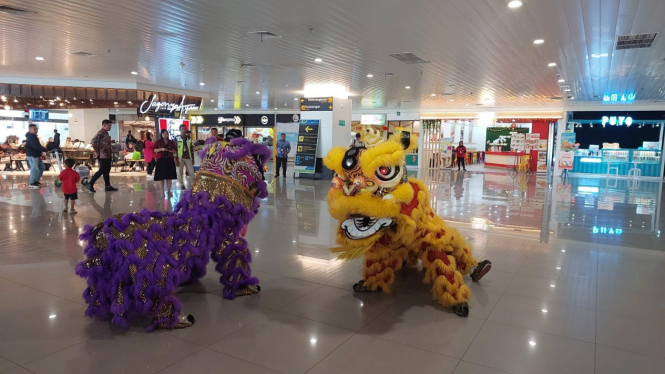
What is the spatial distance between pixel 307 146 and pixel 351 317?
1105 cm

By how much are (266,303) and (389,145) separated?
147cm

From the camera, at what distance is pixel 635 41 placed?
7531mm

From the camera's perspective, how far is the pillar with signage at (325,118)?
1351 centimetres

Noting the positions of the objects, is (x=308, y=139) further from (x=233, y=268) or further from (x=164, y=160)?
(x=233, y=268)

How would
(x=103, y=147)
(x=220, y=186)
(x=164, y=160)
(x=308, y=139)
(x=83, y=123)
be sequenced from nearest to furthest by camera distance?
(x=220, y=186), (x=164, y=160), (x=103, y=147), (x=308, y=139), (x=83, y=123)

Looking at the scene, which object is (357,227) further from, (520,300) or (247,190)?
(520,300)

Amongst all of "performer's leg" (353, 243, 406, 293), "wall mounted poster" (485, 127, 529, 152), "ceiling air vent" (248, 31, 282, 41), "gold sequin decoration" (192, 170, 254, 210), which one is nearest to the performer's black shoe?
"performer's leg" (353, 243, 406, 293)

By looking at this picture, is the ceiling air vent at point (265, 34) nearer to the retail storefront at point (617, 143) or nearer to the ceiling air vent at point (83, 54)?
the ceiling air vent at point (83, 54)

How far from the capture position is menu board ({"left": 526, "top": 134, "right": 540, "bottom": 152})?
19.0 m

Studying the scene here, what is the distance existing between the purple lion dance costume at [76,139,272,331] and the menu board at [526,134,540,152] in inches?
736

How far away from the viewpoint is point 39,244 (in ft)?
14.9

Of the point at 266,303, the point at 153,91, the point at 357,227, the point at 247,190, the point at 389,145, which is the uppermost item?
the point at 153,91

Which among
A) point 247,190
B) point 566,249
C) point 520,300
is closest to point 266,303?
point 247,190

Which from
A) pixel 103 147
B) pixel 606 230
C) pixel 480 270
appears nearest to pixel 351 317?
pixel 480 270
